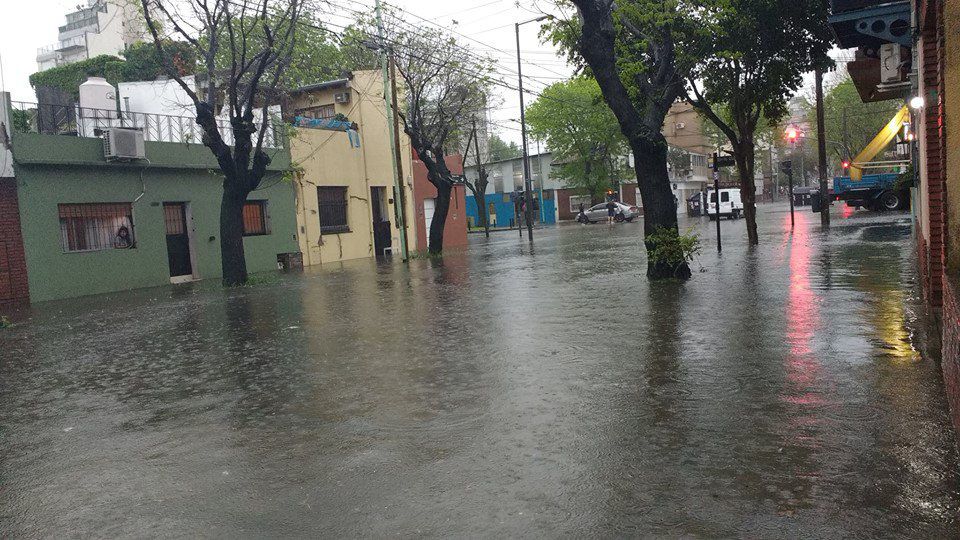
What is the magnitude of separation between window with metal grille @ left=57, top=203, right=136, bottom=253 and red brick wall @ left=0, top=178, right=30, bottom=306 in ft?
3.80

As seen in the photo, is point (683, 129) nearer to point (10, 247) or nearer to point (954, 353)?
point (10, 247)

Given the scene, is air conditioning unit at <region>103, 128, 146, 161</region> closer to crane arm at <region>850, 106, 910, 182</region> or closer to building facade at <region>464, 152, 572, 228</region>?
crane arm at <region>850, 106, 910, 182</region>

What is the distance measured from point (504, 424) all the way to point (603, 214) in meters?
51.9

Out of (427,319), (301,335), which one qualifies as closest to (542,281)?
(427,319)

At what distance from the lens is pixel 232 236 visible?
64.5 feet

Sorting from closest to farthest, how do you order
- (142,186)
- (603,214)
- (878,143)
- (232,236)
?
1. (232,236)
2. (142,186)
3. (878,143)
4. (603,214)

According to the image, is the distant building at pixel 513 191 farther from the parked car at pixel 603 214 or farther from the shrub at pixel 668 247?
the shrub at pixel 668 247

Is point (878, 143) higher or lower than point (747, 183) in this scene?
higher

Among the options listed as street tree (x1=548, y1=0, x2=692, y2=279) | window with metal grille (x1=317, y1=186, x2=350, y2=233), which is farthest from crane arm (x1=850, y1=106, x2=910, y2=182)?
window with metal grille (x1=317, y1=186, x2=350, y2=233)

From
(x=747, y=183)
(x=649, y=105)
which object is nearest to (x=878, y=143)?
(x=747, y=183)

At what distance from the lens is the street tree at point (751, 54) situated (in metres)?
18.6

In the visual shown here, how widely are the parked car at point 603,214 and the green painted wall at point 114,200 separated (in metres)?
32.4

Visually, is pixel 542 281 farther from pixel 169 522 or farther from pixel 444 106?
pixel 444 106

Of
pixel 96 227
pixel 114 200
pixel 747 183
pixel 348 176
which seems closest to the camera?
pixel 96 227
